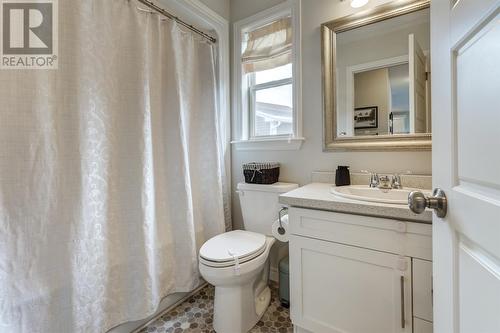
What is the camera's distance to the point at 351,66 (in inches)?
58.7

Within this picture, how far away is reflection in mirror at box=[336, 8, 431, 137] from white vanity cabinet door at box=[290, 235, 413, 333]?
0.78 metres

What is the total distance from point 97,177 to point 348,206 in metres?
1.19

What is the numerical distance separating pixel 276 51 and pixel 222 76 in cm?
48

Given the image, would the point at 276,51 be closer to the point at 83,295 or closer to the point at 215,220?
the point at 215,220

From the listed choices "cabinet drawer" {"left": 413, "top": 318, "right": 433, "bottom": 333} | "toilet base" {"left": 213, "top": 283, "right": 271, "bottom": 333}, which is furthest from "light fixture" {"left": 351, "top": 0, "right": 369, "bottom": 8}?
"toilet base" {"left": 213, "top": 283, "right": 271, "bottom": 333}

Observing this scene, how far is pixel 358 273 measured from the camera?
3.32ft

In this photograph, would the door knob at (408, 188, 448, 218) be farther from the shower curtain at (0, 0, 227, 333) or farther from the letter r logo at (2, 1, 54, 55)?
the letter r logo at (2, 1, 54, 55)

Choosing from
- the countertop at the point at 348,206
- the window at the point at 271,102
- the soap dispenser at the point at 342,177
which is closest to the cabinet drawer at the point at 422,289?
the countertop at the point at 348,206

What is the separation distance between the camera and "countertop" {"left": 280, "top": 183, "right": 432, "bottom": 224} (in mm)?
888

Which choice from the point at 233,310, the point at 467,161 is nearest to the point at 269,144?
the point at 233,310

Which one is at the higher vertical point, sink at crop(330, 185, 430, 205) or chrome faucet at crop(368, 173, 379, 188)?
chrome faucet at crop(368, 173, 379, 188)

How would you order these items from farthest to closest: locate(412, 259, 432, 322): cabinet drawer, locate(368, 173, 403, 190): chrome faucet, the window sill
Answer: the window sill, locate(368, 173, 403, 190): chrome faucet, locate(412, 259, 432, 322): cabinet drawer

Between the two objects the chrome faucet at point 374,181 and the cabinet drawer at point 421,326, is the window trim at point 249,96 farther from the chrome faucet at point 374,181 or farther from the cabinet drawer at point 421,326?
the cabinet drawer at point 421,326

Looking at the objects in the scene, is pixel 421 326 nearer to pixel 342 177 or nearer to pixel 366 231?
pixel 366 231
